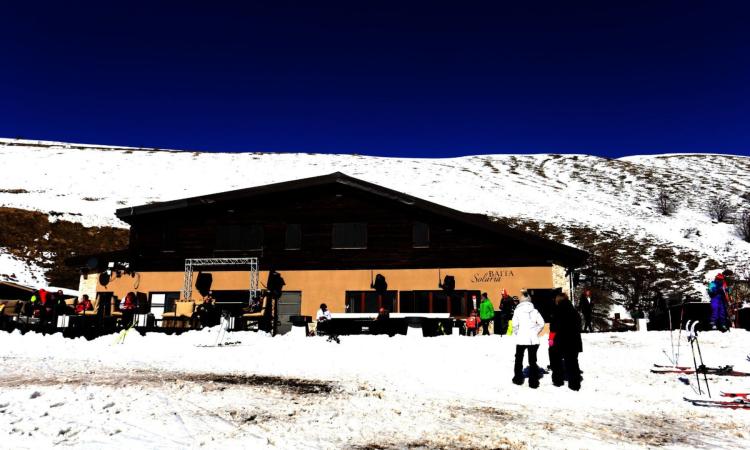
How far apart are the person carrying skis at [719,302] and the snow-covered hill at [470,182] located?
24.7 meters

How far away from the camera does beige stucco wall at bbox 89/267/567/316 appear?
75.0 feet

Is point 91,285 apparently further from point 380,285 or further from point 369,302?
point 380,285

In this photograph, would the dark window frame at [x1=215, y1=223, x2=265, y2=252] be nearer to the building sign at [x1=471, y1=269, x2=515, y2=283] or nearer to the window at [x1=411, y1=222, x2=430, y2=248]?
the window at [x1=411, y1=222, x2=430, y2=248]

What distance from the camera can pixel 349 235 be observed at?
24844 millimetres

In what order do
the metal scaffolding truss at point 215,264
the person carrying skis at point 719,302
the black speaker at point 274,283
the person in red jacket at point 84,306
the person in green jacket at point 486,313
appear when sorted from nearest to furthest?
the person carrying skis at point 719,302, the person in green jacket at point 486,313, the person in red jacket at point 84,306, the black speaker at point 274,283, the metal scaffolding truss at point 215,264

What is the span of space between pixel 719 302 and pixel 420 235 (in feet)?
37.6

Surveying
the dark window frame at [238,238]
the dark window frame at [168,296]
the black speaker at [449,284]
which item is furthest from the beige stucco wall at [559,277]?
the dark window frame at [168,296]

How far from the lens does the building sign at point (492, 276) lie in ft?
75.5

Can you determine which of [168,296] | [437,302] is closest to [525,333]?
[437,302]

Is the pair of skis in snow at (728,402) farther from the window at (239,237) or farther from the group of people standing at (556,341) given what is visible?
the window at (239,237)

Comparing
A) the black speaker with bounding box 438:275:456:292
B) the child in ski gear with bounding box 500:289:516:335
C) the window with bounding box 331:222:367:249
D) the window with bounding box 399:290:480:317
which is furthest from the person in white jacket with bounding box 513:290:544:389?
the window with bounding box 331:222:367:249

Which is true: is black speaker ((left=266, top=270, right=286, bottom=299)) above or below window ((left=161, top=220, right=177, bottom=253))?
below

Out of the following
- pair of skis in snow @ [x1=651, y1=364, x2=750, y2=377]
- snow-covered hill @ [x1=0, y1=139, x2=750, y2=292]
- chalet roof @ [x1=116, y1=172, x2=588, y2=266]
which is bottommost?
pair of skis in snow @ [x1=651, y1=364, x2=750, y2=377]

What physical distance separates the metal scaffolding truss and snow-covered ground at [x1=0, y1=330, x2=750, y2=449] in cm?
981
